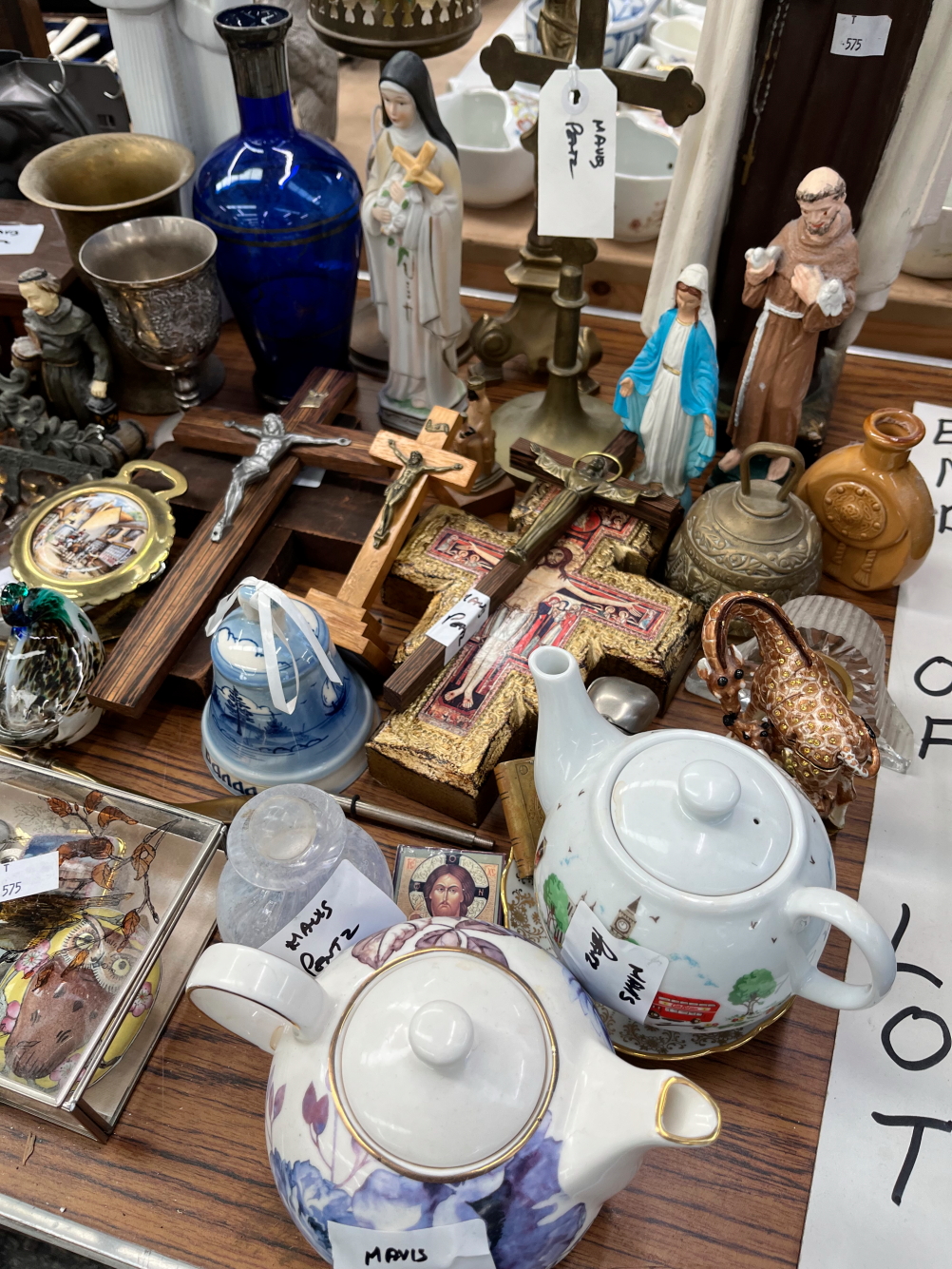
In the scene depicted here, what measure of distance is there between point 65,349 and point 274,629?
81 centimetres

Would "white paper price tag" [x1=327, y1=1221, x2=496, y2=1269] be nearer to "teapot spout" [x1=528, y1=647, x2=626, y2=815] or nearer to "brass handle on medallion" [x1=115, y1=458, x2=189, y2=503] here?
"teapot spout" [x1=528, y1=647, x2=626, y2=815]

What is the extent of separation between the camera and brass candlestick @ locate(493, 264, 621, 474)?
158 cm

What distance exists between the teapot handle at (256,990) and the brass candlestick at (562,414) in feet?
3.24

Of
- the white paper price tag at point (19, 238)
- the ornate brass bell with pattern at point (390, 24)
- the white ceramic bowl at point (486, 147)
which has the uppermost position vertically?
the ornate brass bell with pattern at point (390, 24)

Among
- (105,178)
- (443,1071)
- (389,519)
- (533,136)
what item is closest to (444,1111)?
(443,1071)

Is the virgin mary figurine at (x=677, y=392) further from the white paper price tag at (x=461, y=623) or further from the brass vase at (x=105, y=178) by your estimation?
the brass vase at (x=105, y=178)

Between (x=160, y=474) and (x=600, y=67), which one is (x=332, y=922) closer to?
(x=160, y=474)

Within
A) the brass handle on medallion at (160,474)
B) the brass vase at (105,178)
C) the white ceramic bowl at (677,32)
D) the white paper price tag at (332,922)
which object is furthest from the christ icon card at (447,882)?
the white ceramic bowl at (677,32)

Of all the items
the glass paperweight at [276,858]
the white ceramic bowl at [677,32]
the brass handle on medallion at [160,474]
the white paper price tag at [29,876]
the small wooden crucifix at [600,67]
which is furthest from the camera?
the white ceramic bowl at [677,32]

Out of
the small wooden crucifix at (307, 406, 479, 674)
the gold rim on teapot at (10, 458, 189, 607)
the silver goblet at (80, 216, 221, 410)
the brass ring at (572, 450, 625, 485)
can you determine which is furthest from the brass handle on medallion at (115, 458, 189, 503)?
the brass ring at (572, 450, 625, 485)

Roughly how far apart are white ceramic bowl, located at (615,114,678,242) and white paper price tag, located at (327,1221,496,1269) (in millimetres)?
1871

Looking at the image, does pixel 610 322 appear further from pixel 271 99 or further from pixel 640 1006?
pixel 640 1006

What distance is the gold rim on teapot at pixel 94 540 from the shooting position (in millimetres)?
1423

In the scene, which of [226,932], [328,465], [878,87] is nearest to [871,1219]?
[226,932]
